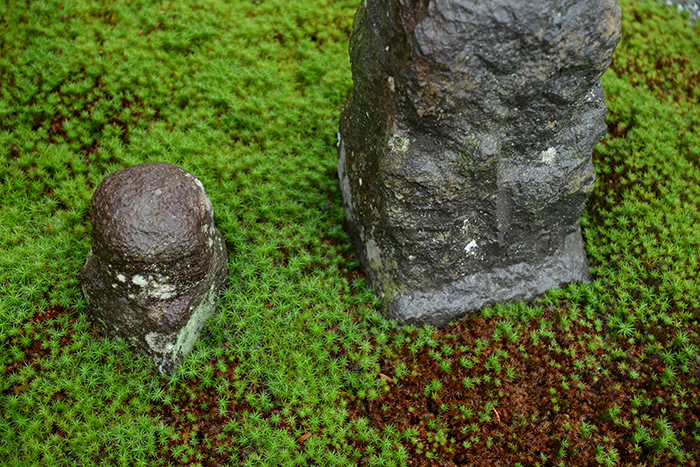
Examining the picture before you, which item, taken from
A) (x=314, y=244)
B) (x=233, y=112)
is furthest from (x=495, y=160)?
(x=233, y=112)

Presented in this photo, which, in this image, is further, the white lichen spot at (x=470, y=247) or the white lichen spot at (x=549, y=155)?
the white lichen spot at (x=470, y=247)

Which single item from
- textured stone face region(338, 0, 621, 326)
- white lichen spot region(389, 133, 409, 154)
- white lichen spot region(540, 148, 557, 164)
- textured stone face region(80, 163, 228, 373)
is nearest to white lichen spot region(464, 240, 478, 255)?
textured stone face region(338, 0, 621, 326)

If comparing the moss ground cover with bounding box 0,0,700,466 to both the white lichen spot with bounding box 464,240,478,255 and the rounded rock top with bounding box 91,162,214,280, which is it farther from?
the rounded rock top with bounding box 91,162,214,280

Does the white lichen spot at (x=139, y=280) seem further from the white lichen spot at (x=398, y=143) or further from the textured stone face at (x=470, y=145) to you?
the white lichen spot at (x=398, y=143)

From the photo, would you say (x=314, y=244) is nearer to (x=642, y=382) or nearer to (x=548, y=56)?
(x=548, y=56)

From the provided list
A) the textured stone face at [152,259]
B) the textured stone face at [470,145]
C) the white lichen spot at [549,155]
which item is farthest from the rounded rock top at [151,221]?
the white lichen spot at [549,155]

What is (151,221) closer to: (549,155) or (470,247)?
(470,247)
